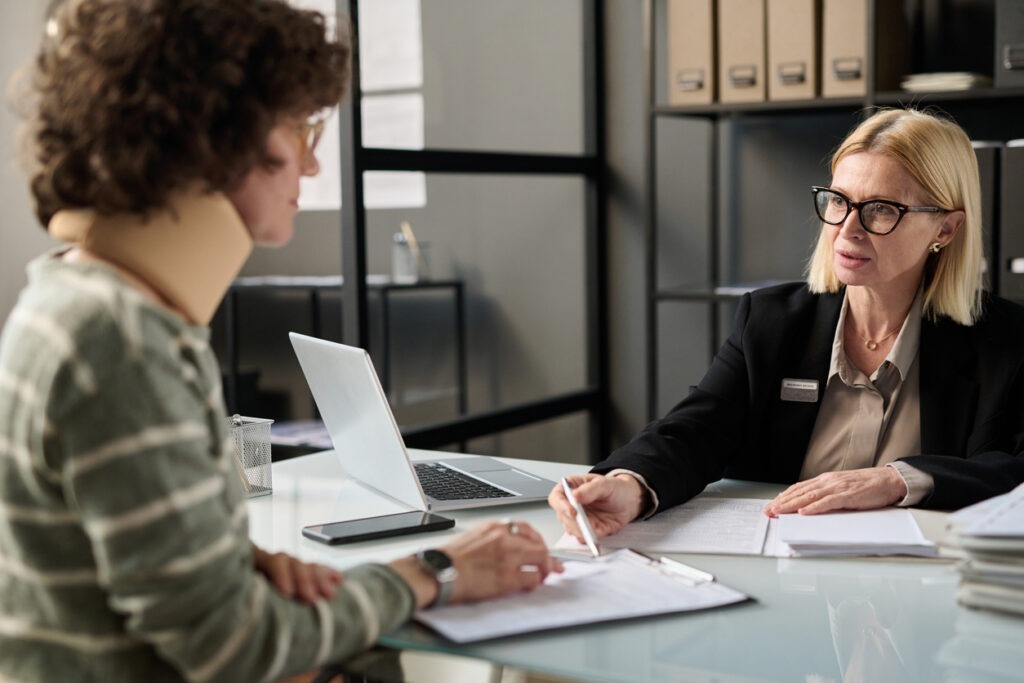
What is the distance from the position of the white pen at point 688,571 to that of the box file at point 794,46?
215cm

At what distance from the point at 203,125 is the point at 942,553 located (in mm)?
880

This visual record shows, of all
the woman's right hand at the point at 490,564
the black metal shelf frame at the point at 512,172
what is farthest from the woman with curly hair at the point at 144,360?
the black metal shelf frame at the point at 512,172

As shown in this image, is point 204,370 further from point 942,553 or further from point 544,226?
point 544,226

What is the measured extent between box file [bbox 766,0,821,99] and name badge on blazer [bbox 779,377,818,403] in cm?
144

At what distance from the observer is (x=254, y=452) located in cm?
177

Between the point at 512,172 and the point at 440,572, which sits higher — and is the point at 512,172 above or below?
above

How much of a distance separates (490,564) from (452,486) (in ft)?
1.75

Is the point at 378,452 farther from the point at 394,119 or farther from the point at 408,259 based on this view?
the point at 394,119

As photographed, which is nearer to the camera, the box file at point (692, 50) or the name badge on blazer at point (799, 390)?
the name badge on blazer at point (799, 390)

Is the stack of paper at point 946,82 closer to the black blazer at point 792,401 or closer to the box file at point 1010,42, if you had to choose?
the box file at point 1010,42

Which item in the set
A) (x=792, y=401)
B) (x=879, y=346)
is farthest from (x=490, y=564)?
(x=879, y=346)

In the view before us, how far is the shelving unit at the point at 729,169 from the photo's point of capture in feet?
10.7

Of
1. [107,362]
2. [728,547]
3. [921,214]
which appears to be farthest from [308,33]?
[921,214]

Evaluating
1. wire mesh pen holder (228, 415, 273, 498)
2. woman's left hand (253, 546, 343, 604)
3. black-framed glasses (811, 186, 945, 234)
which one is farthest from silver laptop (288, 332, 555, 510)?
black-framed glasses (811, 186, 945, 234)
